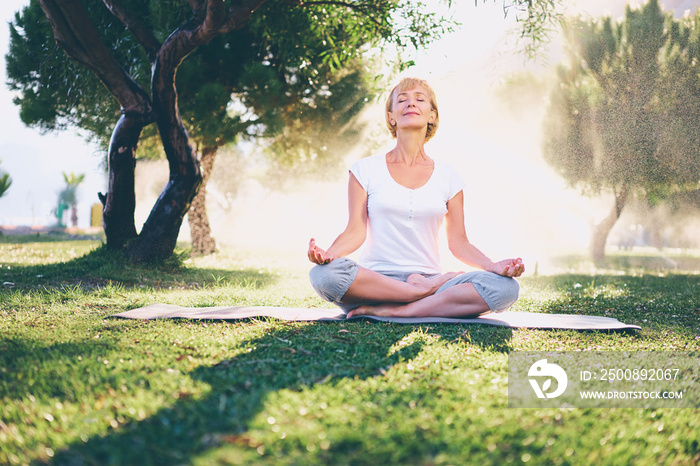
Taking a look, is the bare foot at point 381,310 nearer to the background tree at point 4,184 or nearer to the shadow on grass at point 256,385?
the shadow on grass at point 256,385

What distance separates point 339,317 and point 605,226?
17451 millimetres

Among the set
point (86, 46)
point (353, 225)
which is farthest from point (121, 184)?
point (353, 225)

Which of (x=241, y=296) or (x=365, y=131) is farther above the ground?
(x=365, y=131)

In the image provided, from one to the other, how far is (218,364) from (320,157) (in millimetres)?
11762

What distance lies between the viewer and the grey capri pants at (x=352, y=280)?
362 centimetres

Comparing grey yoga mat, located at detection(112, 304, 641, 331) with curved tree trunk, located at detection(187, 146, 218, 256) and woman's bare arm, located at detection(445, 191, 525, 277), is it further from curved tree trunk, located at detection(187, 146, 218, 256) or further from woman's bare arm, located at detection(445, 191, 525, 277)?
curved tree trunk, located at detection(187, 146, 218, 256)

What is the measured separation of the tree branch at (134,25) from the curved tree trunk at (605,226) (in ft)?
42.9

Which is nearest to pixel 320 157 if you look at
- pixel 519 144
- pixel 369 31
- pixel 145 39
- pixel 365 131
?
pixel 365 131

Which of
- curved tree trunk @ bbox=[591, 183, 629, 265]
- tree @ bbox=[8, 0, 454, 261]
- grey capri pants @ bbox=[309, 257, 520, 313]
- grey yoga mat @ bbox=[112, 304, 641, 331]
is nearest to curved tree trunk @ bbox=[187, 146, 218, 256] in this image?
tree @ bbox=[8, 0, 454, 261]

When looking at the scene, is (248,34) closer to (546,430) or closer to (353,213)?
(353,213)

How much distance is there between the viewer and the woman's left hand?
3529 millimetres

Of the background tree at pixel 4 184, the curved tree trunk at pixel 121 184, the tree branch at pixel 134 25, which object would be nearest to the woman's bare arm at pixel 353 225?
the curved tree trunk at pixel 121 184

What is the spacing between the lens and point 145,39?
730 centimetres

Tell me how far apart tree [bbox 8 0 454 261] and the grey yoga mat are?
3.64m
